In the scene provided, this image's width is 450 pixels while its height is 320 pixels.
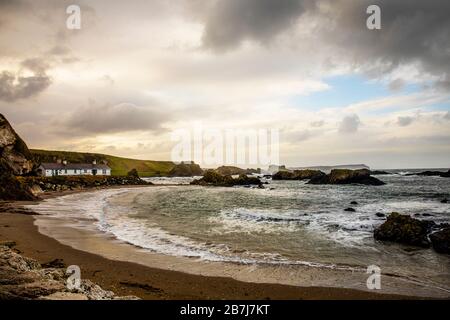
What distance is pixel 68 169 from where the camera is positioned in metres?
99.7

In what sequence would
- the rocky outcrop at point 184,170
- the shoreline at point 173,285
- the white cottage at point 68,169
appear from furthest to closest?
the rocky outcrop at point 184,170, the white cottage at point 68,169, the shoreline at point 173,285

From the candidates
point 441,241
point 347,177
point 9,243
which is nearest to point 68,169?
point 347,177

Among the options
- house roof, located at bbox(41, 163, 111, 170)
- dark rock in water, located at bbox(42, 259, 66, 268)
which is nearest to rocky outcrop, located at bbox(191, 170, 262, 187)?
house roof, located at bbox(41, 163, 111, 170)

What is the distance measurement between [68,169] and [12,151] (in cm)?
3365

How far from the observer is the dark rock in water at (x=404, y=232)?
1743 cm

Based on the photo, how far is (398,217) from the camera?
19.6m

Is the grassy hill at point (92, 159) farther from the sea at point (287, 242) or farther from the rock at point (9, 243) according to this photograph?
the rock at point (9, 243)

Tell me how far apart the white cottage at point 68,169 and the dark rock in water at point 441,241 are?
92609 millimetres

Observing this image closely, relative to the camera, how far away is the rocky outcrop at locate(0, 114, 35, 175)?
212 ft

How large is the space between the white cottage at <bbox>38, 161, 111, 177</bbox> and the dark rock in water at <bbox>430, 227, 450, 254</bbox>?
92609mm

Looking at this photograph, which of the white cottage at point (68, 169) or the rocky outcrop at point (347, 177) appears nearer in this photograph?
the rocky outcrop at point (347, 177)

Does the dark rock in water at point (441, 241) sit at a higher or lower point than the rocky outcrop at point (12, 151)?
lower

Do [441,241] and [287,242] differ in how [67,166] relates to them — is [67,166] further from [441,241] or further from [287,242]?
[441,241]

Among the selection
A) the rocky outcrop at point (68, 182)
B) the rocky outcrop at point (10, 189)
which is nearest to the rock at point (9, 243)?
the rocky outcrop at point (10, 189)
